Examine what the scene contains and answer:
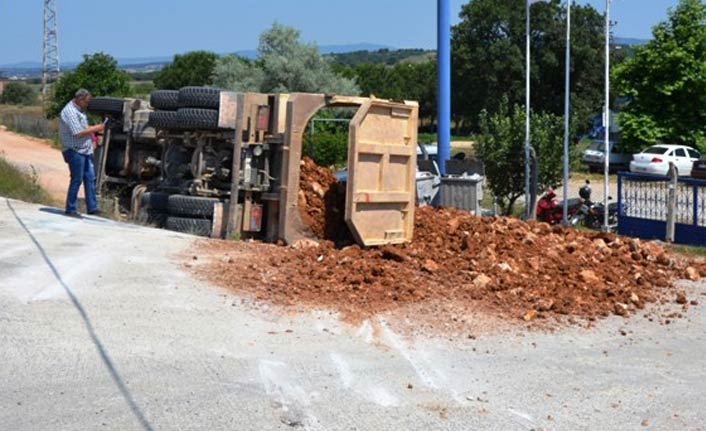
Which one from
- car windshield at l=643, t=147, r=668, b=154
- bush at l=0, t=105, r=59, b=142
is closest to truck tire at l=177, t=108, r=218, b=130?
bush at l=0, t=105, r=59, b=142

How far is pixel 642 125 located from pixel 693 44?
4.83 m

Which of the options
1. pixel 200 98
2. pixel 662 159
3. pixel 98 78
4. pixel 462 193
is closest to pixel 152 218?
pixel 200 98

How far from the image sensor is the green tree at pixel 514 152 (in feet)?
70.3

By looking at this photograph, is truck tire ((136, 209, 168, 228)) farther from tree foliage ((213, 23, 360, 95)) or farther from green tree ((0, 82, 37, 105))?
green tree ((0, 82, 37, 105))

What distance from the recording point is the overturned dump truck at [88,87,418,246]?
11.6 m

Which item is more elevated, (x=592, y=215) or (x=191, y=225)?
(x=592, y=215)

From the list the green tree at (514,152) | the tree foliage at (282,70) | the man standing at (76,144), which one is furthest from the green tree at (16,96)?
the man standing at (76,144)

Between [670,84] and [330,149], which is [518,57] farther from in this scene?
[330,149]

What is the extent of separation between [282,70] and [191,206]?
43119 millimetres

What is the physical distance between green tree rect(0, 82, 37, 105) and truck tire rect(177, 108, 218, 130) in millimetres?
103501

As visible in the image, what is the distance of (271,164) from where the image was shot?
40.2ft

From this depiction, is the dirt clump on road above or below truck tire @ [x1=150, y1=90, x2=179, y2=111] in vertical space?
below

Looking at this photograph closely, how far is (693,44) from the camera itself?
50.8 metres

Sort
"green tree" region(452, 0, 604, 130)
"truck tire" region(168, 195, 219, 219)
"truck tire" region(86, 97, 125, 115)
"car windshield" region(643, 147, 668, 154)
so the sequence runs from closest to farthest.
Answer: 1. "truck tire" region(168, 195, 219, 219)
2. "truck tire" region(86, 97, 125, 115)
3. "car windshield" region(643, 147, 668, 154)
4. "green tree" region(452, 0, 604, 130)
